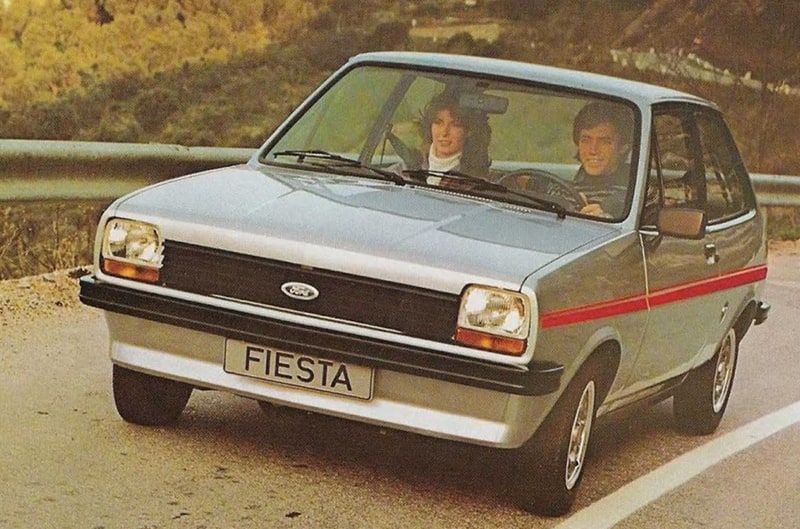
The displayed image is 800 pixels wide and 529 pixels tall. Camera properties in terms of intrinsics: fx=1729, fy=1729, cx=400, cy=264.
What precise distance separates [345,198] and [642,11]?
27.2 metres

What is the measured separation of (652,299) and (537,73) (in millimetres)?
1138

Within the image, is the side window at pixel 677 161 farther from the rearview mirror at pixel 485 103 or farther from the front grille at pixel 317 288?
the front grille at pixel 317 288

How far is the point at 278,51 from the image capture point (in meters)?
26.9

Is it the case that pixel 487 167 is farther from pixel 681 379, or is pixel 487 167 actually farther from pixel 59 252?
pixel 59 252

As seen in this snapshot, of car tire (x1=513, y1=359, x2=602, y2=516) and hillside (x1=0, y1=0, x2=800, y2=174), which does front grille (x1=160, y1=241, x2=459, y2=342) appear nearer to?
car tire (x1=513, y1=359, x2=602, y2=516)

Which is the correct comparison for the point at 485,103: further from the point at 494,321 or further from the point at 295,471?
the point at 295,471

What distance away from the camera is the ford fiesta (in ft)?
17.9

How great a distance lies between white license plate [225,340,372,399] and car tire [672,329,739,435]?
242 cm

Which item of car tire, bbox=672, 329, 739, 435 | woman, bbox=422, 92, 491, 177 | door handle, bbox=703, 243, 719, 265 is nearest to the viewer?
woman, bbox=422, 92, 491, 177

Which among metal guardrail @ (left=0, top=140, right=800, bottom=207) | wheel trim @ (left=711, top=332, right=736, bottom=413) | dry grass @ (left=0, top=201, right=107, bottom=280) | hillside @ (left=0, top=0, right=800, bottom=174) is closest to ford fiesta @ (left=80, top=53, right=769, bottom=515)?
wheel trim @ (left=711, top=332, right=736, bottom=413)

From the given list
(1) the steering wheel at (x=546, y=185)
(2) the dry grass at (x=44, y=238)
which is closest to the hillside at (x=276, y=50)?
(2) the dry grass at (x=44, y=238)

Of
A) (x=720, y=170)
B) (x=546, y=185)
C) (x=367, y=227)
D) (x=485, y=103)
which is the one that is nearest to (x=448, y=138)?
(x=485, y=103)

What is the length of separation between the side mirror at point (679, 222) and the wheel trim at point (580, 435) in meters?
0.79

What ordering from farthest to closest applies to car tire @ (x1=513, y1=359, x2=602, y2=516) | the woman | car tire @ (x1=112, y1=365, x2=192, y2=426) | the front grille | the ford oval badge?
the woman < car tire @ (x1=112, y1=365, x2=192, y2=426) < car tire @ (x1=513, y1=359, x2=602, y2=516) < the ford oval badge < the front grille
